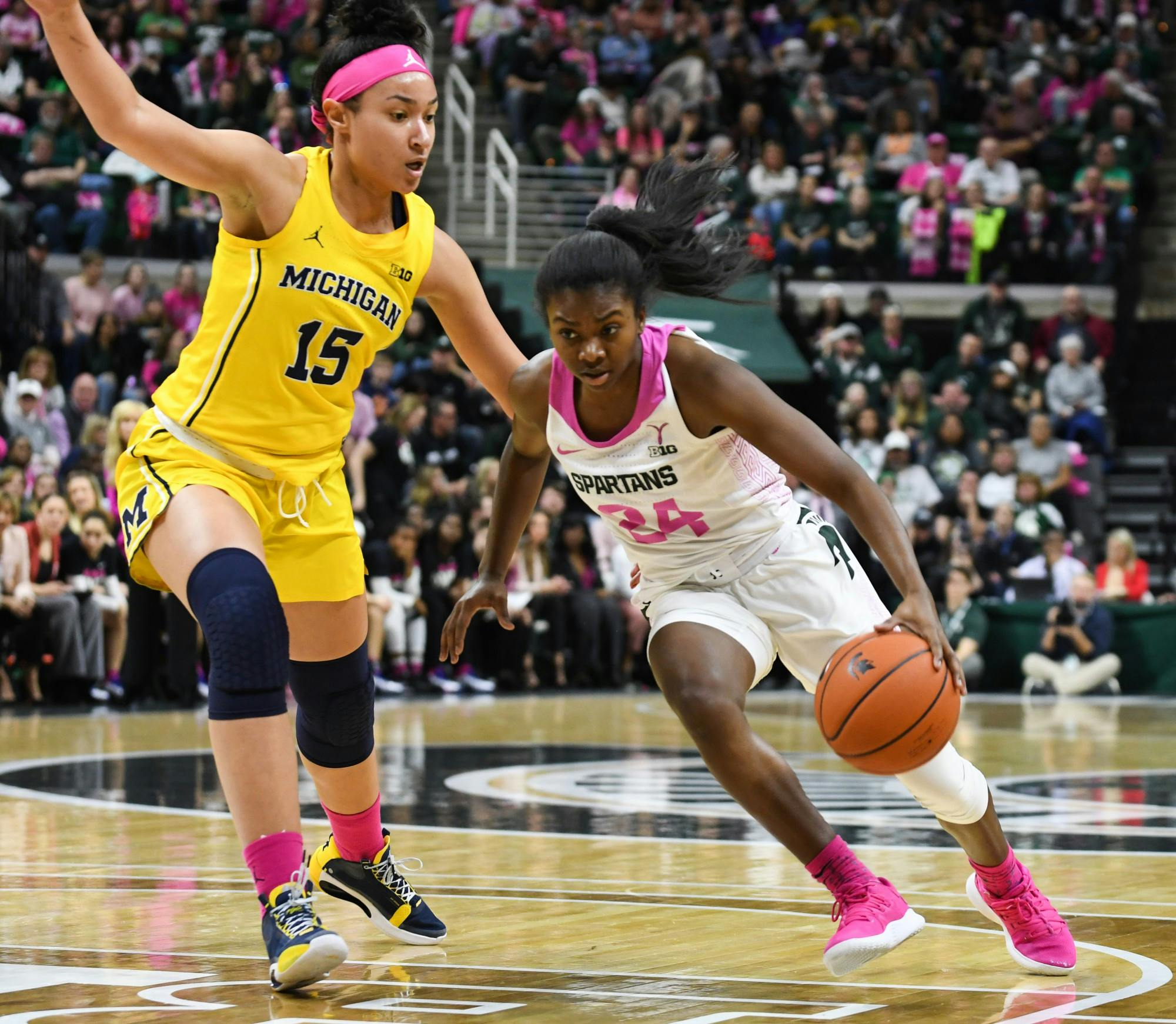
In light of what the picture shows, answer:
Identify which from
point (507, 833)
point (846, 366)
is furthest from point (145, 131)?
point (846, 366)

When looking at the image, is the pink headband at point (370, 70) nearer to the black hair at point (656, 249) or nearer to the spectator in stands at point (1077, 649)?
the black hair at point (656, 249)

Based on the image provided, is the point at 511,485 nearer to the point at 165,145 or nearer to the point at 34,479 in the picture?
the point at 165,145

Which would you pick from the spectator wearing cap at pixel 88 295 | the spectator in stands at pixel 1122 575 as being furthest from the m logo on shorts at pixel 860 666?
the spectator wearing cap at pixel 88 295

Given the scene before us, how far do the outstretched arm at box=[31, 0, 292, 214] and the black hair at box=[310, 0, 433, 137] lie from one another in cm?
33

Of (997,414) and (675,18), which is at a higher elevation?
(675,18)

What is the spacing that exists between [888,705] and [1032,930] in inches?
25.2

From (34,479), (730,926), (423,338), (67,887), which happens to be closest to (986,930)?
(730,926)

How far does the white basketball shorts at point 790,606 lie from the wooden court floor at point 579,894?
68cm

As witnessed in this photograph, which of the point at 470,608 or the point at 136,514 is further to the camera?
the point at 470,608

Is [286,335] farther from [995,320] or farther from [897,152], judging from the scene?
[897,152]

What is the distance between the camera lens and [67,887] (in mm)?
5070

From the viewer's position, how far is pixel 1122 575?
48.2ft

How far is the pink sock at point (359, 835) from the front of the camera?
15.2ft

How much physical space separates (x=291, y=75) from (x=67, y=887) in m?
13.1
